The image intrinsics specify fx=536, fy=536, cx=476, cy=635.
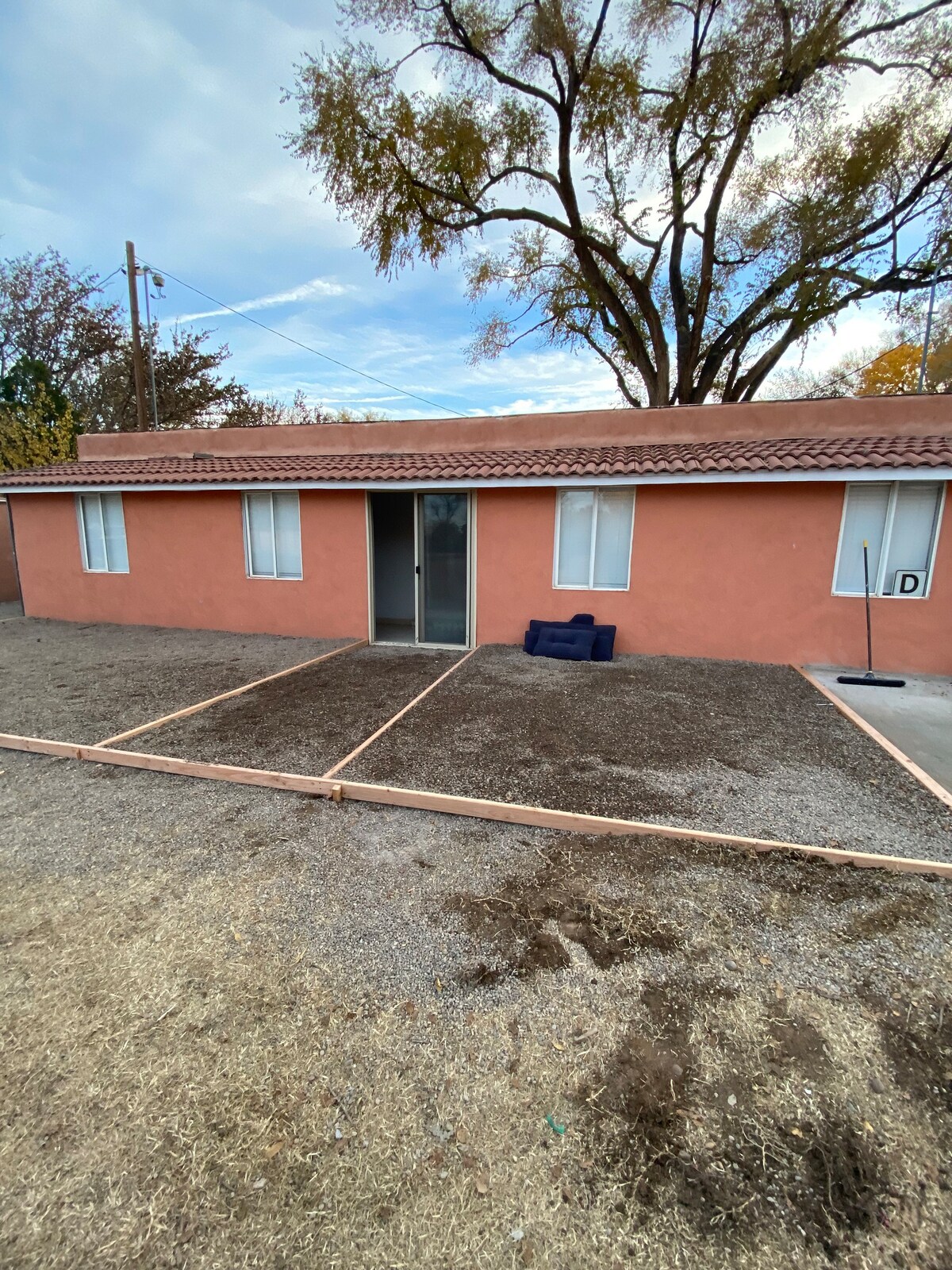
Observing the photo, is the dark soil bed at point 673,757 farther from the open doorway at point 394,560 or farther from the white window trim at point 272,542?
the open doorway at point 394,560

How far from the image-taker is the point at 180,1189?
146cm

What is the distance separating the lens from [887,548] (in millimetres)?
6520

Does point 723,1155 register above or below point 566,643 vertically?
below

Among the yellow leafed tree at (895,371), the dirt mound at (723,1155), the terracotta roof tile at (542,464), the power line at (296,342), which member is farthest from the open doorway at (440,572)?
the yellow leafed tree at (895,371)

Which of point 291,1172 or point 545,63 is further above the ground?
point 545,63

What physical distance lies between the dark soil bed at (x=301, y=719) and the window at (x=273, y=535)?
2.37 meters

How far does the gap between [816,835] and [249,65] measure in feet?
55.4

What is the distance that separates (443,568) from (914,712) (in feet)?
19.0

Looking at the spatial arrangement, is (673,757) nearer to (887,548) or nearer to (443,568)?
(887,548)

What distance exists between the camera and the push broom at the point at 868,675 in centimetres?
606

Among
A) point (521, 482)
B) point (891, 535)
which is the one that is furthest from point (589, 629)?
point (891, 535)

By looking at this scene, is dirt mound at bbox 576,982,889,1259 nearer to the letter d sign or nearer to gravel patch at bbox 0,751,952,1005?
gravel patch at bbox 0,751,952,1005

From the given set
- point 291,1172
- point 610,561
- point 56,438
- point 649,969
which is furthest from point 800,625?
point 56,438

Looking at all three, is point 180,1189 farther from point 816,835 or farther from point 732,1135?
point 816,835
